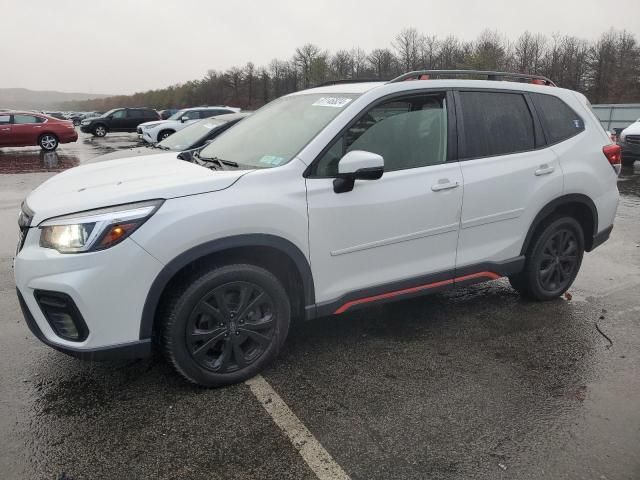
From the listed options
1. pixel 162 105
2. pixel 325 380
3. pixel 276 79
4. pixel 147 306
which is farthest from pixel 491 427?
pixel 162 105

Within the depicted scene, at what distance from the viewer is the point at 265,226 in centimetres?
295

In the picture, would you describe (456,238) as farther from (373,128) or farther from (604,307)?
(604,307)

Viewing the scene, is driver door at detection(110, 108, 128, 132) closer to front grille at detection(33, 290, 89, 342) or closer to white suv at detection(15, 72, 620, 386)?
white suv at detection(15, 72, 620, 386)

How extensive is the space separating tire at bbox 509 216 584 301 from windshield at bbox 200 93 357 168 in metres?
2.02

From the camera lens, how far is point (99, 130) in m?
30.0

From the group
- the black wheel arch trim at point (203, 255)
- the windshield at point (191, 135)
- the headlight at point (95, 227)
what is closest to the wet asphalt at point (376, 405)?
the black wheel arch trim at point (203, 255)

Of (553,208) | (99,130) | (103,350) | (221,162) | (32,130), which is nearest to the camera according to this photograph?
(103,350)

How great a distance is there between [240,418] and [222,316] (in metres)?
0.57

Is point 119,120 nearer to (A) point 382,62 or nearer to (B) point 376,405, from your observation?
(B) point 376,405

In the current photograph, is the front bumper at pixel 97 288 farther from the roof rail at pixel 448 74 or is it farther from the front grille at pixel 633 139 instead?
the front grille at pixel 633 139

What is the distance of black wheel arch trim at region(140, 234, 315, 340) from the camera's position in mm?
2734

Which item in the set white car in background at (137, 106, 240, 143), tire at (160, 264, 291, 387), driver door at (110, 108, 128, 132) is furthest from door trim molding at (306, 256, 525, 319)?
driver door at (110, 108, 128, 132)

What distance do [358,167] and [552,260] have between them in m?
2.30

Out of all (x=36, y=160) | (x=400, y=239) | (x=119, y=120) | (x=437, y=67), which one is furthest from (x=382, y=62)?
(x=400, y=239)
